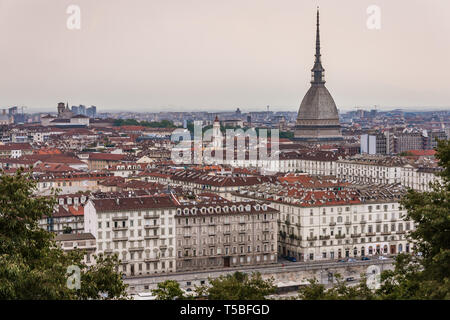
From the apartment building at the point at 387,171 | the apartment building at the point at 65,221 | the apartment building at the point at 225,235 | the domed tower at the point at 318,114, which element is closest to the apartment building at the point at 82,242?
the apartment building at the point at 65,221

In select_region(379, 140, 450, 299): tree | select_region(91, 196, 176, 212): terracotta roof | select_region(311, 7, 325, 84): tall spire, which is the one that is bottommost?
select_region(91, 196, 176, 212): terracotta roof

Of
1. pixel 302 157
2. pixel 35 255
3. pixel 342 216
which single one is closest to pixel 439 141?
pixel 35 255

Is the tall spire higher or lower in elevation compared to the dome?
higher

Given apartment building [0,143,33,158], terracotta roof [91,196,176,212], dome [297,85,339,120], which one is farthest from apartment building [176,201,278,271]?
dome [297,85,339,120]

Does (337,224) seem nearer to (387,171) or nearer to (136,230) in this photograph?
(136,230)

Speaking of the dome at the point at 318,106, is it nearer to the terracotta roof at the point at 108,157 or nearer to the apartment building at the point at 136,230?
the terracotta roof at the point at 108,157

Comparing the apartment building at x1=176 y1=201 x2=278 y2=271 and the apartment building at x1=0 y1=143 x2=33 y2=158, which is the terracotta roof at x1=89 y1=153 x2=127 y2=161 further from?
the apartment building at x1=176 y1=201 x2=278 y2=271
